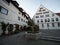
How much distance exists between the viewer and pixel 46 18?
28797 millimetres

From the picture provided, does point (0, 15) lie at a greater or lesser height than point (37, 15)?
lesser

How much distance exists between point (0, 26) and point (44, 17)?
72.7 feet

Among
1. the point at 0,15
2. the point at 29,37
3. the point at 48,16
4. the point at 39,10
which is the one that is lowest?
the point at 29,37

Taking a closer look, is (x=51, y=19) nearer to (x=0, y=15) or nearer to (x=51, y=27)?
(x=51, y=27)

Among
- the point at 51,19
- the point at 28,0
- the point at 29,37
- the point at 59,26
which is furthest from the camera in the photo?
the point at 51,19

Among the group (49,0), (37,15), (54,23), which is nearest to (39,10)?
(37,15)

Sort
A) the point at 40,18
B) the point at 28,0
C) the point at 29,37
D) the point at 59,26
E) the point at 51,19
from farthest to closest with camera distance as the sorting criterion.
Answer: the point at 40,18
the point at 51,19
the point at 59,26
the point at 28,0
the point at 29,37

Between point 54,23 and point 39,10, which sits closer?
Answer: point 54,23

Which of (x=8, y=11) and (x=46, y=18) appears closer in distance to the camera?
(x=8, y=11)

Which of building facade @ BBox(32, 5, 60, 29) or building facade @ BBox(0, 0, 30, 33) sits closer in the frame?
building facade @ BBox(0, 0, 30, 33)

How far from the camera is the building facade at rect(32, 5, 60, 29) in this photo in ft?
88.0

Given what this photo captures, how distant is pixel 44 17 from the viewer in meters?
29.2

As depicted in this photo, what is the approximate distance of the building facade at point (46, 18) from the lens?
26.8m

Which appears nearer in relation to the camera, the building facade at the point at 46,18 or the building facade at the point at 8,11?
the building facade at the point at 8,11
